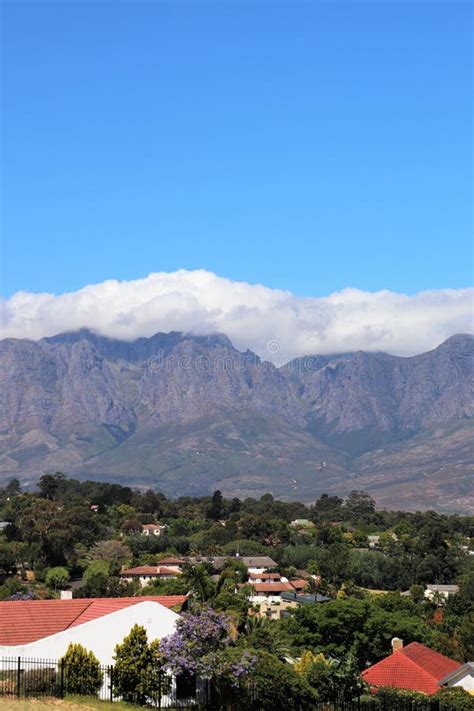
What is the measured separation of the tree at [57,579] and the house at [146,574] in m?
5.82

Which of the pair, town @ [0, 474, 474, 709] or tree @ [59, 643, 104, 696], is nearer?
tree @ [59, 643, 104, 696]

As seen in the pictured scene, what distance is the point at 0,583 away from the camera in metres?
89.4

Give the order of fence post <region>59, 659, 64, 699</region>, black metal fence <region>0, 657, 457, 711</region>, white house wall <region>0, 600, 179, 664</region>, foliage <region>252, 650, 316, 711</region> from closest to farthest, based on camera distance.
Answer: fence post <region>59, 659, 64, 699</region>
black metal fence <region>0, 657, 457, 711</region>
foliage <region>252, 650, 316, 711</region>
white house wall <region>0, 600, 179, 664</region>

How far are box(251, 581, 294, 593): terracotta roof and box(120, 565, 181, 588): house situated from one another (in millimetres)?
7125

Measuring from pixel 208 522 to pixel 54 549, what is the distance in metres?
47.2

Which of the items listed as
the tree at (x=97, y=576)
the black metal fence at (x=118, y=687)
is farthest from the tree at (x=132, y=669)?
the tree at (x=97, y=576)

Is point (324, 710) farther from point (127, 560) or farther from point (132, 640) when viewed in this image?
point (127, 560)

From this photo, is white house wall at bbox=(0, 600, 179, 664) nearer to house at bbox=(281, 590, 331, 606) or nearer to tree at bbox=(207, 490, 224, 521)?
house at bbox=(281, 590, 331, 606)

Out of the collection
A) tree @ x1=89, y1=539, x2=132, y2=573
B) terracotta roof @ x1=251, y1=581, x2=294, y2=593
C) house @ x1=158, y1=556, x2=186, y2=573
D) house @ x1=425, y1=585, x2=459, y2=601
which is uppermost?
tree @ x1=89, y1=539, x2=132, y2=573

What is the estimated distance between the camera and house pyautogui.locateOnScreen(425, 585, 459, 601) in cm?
8886

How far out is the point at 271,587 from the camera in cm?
9712

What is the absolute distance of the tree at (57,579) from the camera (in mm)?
88625

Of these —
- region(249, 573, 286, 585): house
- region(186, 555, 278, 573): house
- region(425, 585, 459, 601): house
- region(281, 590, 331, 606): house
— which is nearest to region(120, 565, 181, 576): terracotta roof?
region(186, 555, 278, 573): house

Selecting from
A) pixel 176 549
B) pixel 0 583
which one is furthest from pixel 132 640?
pixel 176 549
